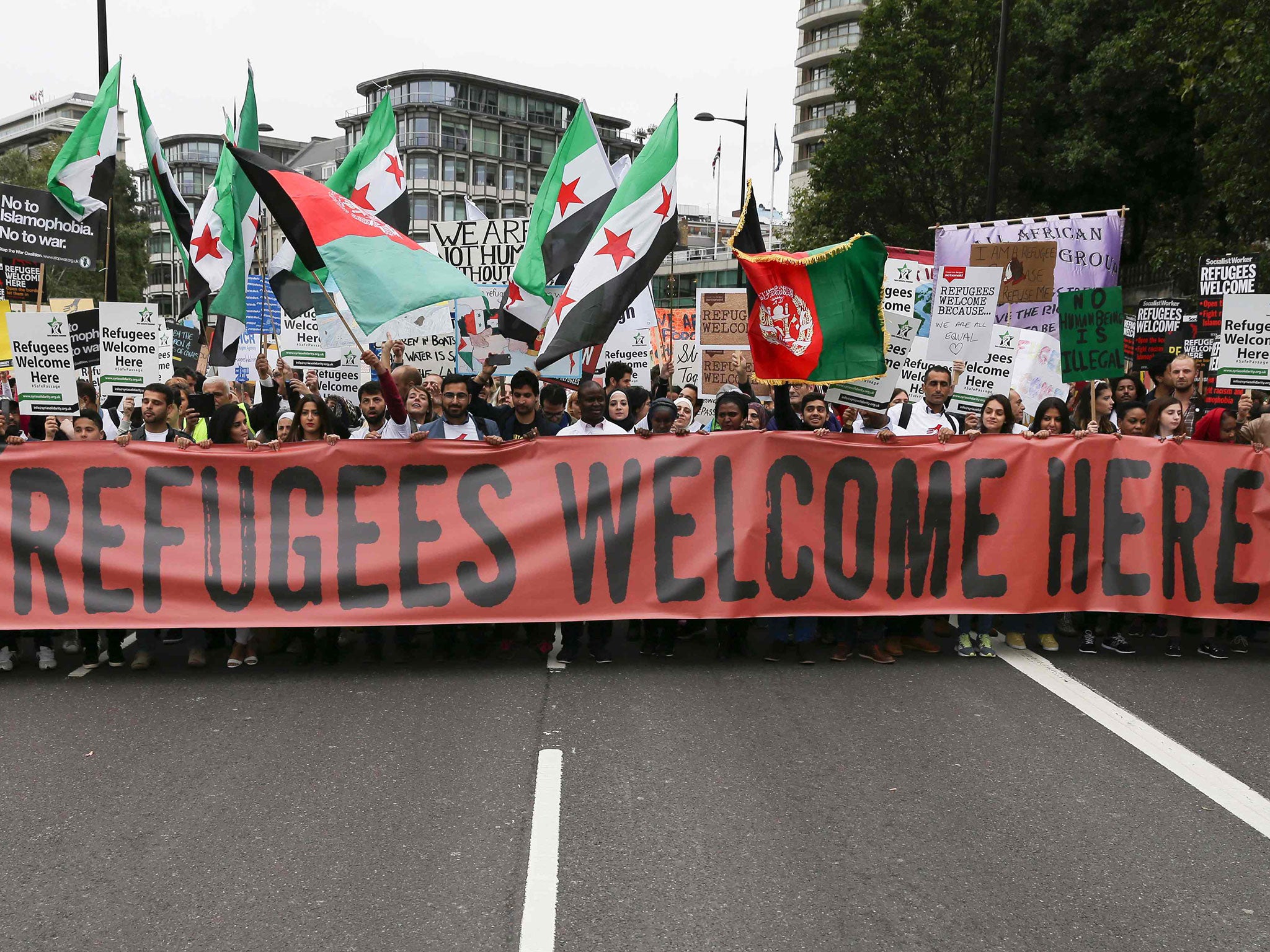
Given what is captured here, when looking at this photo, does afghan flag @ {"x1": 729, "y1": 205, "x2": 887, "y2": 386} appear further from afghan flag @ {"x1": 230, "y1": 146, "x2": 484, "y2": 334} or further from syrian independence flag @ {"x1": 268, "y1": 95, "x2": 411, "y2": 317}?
syrian independence flag @ {"x1": 268, "y1": 95, "x2": 411, "y2": 317}

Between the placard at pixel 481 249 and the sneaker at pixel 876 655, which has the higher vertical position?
the placard at pixel 481 249

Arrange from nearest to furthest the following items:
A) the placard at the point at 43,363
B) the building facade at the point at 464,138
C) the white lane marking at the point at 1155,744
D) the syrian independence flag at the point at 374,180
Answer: the white lane marking at the point at 1155,744, the placard at the point at 43,363, the syrian independence flag at the point at 374,180, the building facade at the point at 464,138

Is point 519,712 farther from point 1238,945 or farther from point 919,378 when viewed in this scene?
point 919,378

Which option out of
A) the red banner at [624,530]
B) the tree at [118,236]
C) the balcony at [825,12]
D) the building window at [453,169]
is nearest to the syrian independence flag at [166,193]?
the red banner at [624,530]

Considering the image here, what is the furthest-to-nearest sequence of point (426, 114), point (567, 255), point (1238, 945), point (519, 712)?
1. point (426, 114)
2. point (567, 255)
3. point (519, 712)
4. point (1238, 945)

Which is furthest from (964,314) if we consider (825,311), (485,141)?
(485,141)

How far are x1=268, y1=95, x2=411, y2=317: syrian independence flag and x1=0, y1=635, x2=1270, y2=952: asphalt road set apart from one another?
506 centimetres

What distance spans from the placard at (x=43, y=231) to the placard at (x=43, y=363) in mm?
2008

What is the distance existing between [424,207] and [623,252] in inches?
3721

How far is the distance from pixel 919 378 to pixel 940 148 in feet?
63.6

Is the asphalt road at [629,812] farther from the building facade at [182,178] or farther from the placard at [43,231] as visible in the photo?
the building facade at [182,178]

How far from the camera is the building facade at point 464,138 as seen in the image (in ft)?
319

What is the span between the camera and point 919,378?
10820mm

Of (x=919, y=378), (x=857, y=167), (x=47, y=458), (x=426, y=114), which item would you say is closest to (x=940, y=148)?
(x=857, y=167)
